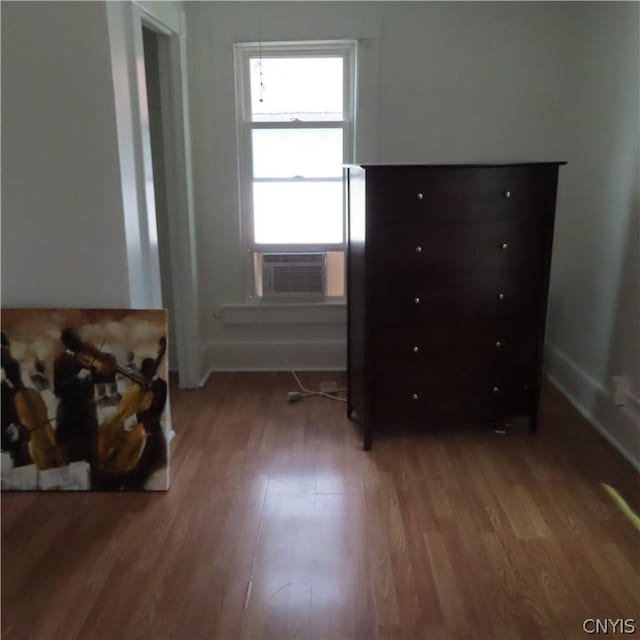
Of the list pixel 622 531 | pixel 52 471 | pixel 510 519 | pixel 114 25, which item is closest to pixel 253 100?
pixel 114 25

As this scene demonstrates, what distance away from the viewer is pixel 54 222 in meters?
2.29

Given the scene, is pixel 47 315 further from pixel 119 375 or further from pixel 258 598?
pixel 258 598

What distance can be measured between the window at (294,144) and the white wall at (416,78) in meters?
0.09

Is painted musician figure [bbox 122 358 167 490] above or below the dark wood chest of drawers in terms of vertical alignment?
below

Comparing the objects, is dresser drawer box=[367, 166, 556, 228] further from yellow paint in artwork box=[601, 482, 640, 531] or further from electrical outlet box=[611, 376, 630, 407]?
yellow paint in artwork box=[601, 482, 640, 531]

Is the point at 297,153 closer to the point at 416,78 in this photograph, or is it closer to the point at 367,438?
the point at 416,78

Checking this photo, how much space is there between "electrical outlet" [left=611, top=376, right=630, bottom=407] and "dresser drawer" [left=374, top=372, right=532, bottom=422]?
38 centimetres

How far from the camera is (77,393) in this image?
7.66ft

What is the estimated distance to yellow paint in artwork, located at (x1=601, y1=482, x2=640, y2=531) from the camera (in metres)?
2.13

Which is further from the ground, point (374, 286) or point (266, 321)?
point (374, 286)

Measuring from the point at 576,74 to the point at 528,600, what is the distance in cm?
274

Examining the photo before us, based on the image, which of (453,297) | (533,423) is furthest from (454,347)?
(533,423)

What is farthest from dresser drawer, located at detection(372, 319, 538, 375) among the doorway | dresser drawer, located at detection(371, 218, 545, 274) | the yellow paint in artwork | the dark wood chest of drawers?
the doorway

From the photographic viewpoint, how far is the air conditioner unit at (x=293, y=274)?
3.56 metres
